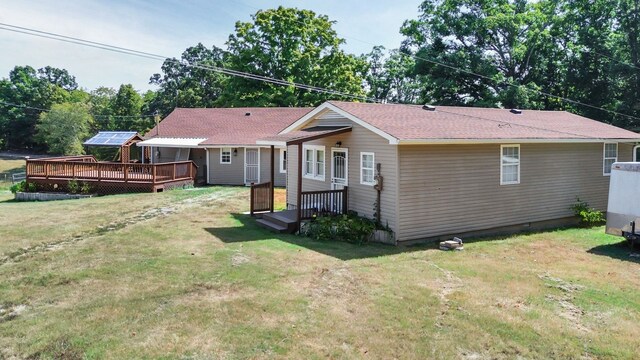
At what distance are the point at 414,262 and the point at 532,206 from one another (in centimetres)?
582

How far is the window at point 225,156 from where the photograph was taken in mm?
23828

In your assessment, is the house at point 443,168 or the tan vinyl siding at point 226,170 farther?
the tan vinyl siding at point 226,170

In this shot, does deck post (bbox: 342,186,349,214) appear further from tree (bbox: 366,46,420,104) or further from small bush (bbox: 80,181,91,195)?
tree (bbox: 366,46,420,104)

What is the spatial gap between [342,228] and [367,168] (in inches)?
68.8

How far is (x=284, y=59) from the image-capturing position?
3503 cm

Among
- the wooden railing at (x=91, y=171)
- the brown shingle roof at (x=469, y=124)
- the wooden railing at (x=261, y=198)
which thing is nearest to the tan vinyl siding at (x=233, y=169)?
the wooden railing at (x=91, y=171)

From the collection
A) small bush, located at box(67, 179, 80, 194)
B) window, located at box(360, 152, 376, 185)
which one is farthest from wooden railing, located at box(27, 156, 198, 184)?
window, located at box(360, 152, 376, 185)

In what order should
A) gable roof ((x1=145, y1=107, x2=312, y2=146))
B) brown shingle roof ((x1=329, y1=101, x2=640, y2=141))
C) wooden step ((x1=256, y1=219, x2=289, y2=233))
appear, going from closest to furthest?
brown shingle roof ((x1=329, y1=101, x2=640, y2=141)), wooden step ((x1=256, y1=219, x2=289, y2=233)), gable roof ((x1=145, y1=107, x2=312, y2=146))

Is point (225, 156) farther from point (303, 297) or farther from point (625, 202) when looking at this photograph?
point (625, 202)

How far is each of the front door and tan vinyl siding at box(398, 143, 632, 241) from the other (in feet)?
7.46

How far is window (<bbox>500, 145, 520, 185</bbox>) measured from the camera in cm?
1252

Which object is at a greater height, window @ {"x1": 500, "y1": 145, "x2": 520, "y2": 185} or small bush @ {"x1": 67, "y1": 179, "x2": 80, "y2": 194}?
window @ {"x1": 500, "y1": 145, "x2": 520, "y2": 185}

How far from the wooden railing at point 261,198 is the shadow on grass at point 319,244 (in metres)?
1.80

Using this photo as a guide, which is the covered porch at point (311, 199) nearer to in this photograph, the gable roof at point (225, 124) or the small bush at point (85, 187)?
the small bush at point (85, 187)
